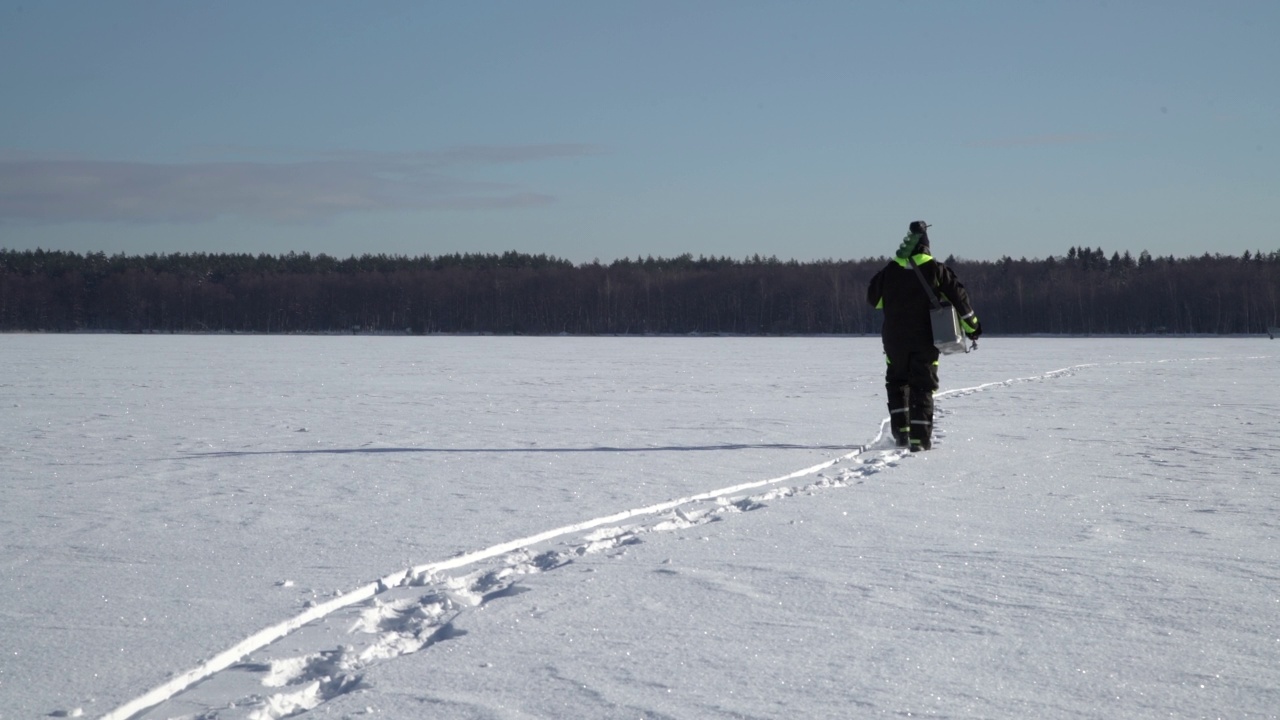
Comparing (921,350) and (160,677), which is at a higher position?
(921,350)

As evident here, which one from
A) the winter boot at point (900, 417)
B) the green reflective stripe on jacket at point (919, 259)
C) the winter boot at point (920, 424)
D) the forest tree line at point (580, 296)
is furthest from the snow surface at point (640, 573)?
the forest tree line at point (580, 296)

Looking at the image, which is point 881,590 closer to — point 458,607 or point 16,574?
point 458,607

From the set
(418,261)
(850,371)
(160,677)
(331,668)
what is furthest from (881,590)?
(418,261)

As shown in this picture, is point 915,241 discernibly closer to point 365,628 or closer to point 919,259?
point 919,259

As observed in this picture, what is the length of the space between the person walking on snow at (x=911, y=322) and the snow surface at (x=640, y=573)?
421mm

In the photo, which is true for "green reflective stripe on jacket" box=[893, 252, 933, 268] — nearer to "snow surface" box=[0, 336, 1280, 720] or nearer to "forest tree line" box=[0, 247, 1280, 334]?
"snow surface" box=[0, 336, 1280, 720]

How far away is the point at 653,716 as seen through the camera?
8.43 feet

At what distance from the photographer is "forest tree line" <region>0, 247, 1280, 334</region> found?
9744 cm

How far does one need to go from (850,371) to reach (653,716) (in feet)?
64.9

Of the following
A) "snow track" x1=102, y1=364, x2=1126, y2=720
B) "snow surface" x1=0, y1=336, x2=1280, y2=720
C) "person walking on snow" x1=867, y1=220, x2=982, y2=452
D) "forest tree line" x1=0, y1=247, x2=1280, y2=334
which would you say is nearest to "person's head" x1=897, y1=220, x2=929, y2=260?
"person walking on snow" x1=867, y1=220, x2=982, y2=452

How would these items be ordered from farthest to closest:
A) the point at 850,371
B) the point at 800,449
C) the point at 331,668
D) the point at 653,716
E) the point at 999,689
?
the point at 850,371 < the point at 800,449 < the point at 331,668 < the point at 999,689 < the point at 653,716

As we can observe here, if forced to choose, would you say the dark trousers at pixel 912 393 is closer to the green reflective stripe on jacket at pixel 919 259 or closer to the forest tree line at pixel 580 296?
the green reflective stripe on jacket at pixel 919 259

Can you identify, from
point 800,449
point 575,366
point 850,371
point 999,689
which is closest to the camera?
point 999,689

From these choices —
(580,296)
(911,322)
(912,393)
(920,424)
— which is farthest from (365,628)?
(580,296)
